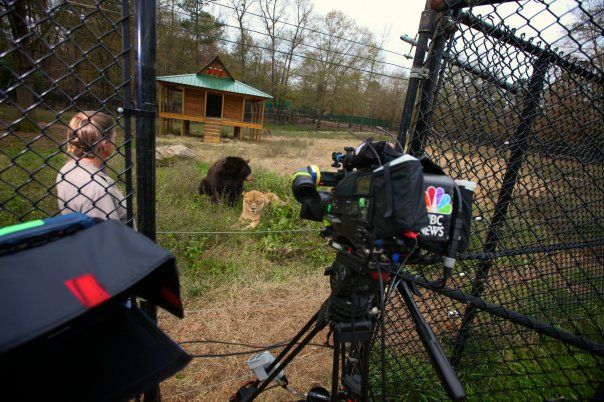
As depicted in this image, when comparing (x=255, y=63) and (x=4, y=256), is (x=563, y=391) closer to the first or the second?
(x=4, y=256)

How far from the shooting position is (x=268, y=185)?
7.80 m

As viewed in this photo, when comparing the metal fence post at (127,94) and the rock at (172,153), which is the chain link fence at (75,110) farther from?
the rock at (172,153)

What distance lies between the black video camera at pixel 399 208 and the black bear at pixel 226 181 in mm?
5440

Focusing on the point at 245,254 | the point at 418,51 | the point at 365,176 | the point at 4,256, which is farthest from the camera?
the point at 245,254

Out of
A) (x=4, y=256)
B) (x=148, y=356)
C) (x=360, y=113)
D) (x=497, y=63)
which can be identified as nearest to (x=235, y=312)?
(x=148, y=356)

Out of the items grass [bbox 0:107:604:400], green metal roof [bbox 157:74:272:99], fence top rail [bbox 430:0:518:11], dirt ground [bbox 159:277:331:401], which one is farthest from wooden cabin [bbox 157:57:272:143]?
fence top rail [bbox 430:0:518:11]

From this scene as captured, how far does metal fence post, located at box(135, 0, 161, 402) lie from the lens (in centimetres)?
134

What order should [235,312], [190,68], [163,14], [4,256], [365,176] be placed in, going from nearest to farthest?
[4,256] < [365,176] < [235,312] < [163,14] < [190,68]

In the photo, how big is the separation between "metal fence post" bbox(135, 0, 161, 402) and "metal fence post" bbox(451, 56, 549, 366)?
1962 mm

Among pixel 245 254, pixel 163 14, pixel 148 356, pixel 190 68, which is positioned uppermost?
pixel 163 14

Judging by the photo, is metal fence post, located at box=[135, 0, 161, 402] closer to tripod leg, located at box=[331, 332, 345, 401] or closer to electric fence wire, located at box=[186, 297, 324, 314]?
tripod leg, located at box=[331, 332, 345, 401]

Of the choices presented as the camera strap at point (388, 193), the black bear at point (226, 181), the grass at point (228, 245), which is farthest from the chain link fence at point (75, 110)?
the black bear at point (226, 181)

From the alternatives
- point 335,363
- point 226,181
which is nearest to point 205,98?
point 226,181

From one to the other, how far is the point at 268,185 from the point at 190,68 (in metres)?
25.2
